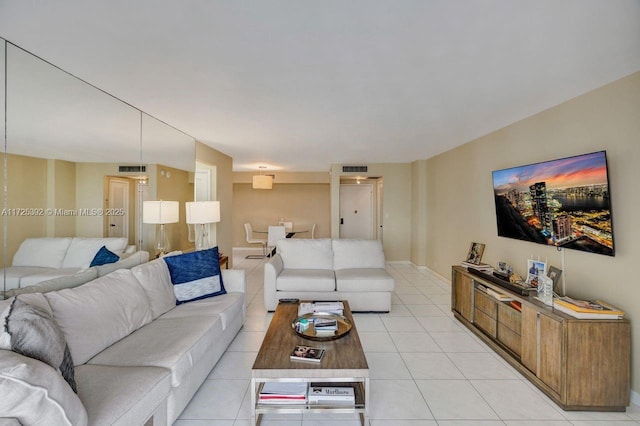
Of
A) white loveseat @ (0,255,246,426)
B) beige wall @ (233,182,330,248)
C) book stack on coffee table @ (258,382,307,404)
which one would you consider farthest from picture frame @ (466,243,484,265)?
beige wall @ (233,182,330,248)

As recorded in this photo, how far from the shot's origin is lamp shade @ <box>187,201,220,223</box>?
3799 millimetres

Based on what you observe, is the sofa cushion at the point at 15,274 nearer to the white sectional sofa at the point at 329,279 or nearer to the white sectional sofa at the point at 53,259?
the white sectional sofa at the point at 53,259

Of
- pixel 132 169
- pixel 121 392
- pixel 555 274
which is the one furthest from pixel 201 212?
pixel 555 274

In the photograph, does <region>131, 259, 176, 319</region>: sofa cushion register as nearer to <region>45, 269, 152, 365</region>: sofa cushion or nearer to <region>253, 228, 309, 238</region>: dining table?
<region>45, 269, 152, 365</region>: sofa cushion

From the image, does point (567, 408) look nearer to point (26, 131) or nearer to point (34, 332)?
point (34, 332)

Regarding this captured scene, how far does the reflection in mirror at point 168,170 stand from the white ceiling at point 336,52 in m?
0.35

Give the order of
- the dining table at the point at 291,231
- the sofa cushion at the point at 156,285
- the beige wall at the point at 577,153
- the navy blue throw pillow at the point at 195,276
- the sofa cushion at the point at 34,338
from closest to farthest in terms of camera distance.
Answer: the sofa cushion at the point at 34,338 → the beige wall at the point at 577,153 → the sofa cushion at the point at 156,285 → the navy blue throw pillow at the point at 195,276 → the dining table at the point at 291,231

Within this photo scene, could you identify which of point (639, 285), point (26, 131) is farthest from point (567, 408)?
point (26, 131)

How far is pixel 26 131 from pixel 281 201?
699cm

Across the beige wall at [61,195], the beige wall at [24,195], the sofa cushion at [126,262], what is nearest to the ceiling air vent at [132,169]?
the beige wall at [61,195]

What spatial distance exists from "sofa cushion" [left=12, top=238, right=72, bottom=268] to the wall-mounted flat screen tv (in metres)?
4.10

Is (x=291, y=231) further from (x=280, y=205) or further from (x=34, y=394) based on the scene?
(x=34, y=394)

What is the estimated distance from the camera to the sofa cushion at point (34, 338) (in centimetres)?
114

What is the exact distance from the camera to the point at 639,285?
76.5 inches
